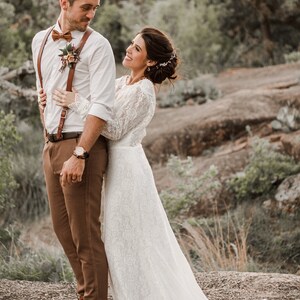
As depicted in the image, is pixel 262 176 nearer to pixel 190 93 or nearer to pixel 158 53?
pixel 190 93

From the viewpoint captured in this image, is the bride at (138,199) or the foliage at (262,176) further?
the foliage at (262,176)

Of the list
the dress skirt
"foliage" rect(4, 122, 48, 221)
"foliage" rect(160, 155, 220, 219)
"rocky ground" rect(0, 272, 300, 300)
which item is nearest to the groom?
the dress skirt

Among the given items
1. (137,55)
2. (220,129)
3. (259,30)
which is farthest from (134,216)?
(259,30)

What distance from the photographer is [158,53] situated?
452cm

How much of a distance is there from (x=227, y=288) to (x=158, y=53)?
207cm

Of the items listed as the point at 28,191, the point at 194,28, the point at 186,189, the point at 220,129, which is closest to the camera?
the point at 186,189

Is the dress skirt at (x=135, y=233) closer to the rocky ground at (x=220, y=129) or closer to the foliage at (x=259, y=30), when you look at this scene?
the rocky ground at (x=220, y=129)

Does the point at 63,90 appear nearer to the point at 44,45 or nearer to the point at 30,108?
the point at 44,45

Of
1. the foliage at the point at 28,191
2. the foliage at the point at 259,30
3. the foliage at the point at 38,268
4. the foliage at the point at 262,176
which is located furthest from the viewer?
the foliage at the point at 259,30

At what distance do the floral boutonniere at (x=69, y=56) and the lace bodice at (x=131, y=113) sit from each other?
34cm

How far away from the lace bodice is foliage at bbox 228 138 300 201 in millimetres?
5220

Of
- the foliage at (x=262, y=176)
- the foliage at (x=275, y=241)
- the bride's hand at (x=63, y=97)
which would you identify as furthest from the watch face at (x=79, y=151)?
the foliage at (x=262, y=176)

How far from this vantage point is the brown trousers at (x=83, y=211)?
4180 mm

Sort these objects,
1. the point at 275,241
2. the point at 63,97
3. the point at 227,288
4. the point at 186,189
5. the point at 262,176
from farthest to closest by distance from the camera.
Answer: the point at 262,176 < the point at 186,189 < the point at 275,241 < the point at 227,288 < the point at 63,97
